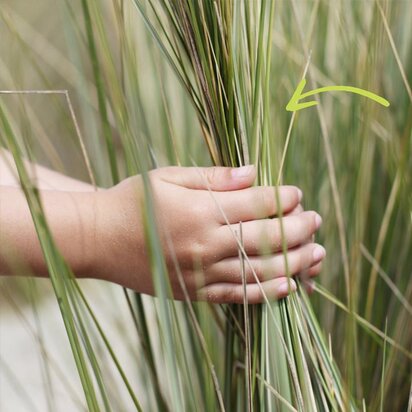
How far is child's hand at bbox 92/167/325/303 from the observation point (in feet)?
1.56

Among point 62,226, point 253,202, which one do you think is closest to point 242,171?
point 253,202

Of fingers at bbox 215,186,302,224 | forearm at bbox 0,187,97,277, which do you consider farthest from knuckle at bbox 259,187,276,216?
forearm at bbox 0,187,97,277

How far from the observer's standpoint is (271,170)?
0.48 m

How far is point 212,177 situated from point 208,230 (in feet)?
0.13

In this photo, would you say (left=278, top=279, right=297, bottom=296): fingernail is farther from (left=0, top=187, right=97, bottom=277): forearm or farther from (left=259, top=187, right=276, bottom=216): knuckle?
(left=0, top=187, right=97, bottom=277): forearm

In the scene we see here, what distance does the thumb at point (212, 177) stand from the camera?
462mm

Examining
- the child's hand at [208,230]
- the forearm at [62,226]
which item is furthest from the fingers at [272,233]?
the forearm at [62,226]

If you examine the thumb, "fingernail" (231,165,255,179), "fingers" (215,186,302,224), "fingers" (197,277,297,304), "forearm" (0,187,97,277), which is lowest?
"fingers" (197,277,297,304)

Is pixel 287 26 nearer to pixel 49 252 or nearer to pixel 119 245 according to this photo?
pixel 119 245

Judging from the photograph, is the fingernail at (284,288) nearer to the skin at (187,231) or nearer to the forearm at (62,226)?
the skin at (187,231)

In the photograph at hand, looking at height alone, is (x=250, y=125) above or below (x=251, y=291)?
above

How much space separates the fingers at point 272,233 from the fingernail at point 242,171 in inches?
1.4

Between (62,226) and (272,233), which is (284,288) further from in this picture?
(62,226)

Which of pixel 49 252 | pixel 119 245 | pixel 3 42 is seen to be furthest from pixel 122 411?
pixel 3 42
